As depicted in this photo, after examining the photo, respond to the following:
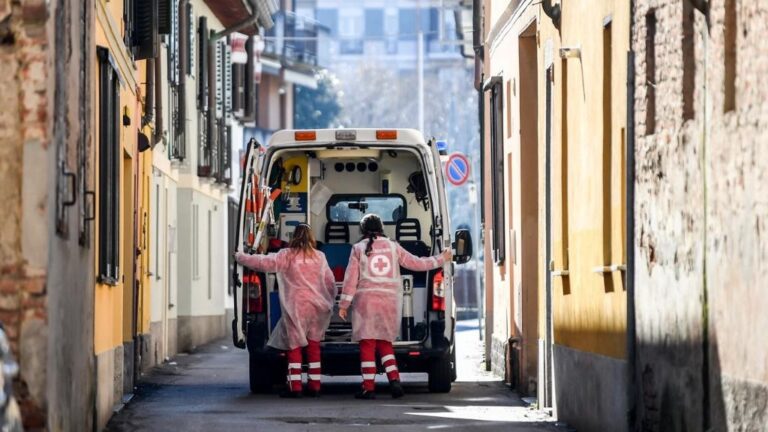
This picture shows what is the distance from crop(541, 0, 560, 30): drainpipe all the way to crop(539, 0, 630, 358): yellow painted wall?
5.4 inches

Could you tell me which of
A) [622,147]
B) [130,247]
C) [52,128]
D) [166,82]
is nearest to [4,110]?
[52,128]

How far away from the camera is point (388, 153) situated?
69.1ft

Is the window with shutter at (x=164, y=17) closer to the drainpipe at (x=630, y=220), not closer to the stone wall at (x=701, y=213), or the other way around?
the drainpipe at (x=630, y=220)

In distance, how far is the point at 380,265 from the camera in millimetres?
19078

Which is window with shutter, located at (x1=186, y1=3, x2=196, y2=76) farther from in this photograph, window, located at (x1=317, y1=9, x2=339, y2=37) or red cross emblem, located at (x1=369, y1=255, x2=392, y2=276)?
window, located at (x1=317, y1=9, x2=339, y2=37)

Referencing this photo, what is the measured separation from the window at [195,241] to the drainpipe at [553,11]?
16.3 m

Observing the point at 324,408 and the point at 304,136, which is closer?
the point at 324,408

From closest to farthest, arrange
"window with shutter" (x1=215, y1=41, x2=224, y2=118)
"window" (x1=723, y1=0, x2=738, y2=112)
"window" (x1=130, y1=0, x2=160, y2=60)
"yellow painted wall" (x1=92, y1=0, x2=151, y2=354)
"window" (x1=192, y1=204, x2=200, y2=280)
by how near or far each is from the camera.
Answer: "window" (x1=723, y1=0, x2=738, y2=112) → "yellow painted wall" (x1=92, y1=0, x2=151, y2=354) → "window" (x1=130, y1=0, x2=160, y2=60) → "window" (x1=192, y1=204, x2=200, y2=280) → "window with shutter" (x1=215, y1=41, x2=224, y2=118)

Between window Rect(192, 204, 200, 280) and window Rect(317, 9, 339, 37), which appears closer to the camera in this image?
window Rect(192, 204, 200, 280)

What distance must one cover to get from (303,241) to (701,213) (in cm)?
846

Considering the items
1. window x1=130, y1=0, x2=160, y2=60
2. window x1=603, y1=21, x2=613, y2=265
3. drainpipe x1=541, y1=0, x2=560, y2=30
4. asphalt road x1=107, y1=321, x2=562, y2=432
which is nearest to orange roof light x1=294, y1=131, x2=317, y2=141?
window x1=130, y1=0, x2=160, y2=60

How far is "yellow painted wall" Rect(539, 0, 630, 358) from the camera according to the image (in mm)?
13906

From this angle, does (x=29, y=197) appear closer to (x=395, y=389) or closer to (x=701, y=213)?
(x=701, y=213)

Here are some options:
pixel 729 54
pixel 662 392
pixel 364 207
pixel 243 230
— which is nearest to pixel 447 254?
pixel 243 230
